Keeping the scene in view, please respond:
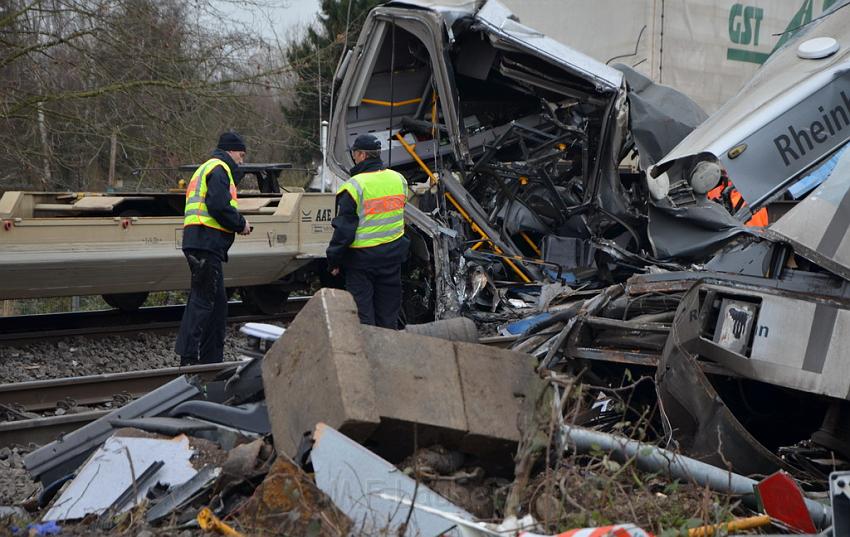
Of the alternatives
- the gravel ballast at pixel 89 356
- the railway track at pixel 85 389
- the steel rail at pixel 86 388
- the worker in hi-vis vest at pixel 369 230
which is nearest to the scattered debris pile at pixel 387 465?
the railway track at pixel 85 389

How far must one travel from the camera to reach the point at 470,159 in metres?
9.78

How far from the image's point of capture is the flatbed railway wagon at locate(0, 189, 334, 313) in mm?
9250

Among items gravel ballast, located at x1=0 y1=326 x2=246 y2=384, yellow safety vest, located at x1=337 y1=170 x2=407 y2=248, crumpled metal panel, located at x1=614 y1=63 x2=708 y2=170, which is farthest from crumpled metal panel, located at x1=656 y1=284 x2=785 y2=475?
gravel ballast, located at x1=0 y1=326 x2=246 y2=384

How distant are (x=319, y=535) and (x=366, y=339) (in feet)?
2.71

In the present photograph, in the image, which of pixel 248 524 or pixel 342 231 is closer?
pixel 248 524

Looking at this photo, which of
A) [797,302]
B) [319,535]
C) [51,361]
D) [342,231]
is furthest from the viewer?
[51,361]

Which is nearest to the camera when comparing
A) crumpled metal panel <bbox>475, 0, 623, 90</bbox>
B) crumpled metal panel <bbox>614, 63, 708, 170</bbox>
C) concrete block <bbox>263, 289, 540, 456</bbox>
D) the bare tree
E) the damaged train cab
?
concrete block <bbox>263, 289, 540, 456</bbox>

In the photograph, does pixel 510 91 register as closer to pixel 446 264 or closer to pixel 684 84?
pixel 446 264

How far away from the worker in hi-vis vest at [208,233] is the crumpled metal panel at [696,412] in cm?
422

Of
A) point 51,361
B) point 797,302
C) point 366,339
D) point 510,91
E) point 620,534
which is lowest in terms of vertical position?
point 51,361

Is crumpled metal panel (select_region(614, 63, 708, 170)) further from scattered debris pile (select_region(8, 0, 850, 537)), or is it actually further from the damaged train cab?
scattered debris pile (select_region(8, 0, 850, 537))

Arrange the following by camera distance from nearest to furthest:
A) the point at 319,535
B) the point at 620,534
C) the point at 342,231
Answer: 1. the point at 620,534
2. the point at 319,535
3. the point at 342,231

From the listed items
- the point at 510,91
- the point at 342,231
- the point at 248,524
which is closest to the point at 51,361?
the point at 342,231

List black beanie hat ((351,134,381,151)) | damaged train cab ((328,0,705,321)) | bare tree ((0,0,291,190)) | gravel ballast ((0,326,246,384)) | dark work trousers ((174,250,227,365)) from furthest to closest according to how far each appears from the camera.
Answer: bare tree ((0,0,291,190))
damaged train cab ((328,0,705,321))
gravel ballast ((0,326,246,384))
dark work trousers ((174,250,227,365))
black beanie hat ((351,134,381,151))
